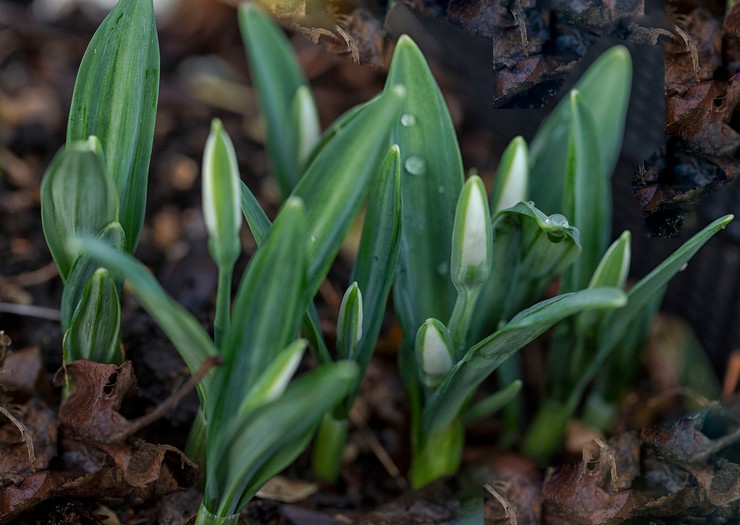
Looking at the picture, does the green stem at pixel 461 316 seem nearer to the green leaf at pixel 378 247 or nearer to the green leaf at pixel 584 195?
the green leaf at pixel 378 247

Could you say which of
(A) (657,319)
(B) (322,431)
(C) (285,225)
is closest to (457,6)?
(C) (285,225)

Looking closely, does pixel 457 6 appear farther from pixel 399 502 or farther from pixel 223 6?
pixel 223 6

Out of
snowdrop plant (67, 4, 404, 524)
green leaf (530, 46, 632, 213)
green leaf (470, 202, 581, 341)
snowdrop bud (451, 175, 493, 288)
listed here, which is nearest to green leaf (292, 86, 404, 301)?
snowdrop plant (67, 4, 404, 524)

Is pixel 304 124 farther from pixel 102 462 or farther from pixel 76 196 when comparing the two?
pixel 102 462

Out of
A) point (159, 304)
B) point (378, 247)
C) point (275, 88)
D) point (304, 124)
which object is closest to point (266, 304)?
point (159, 304)

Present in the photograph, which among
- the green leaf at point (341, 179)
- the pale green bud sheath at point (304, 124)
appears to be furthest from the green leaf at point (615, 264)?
the pale green bud sheath at point (304, 124)
